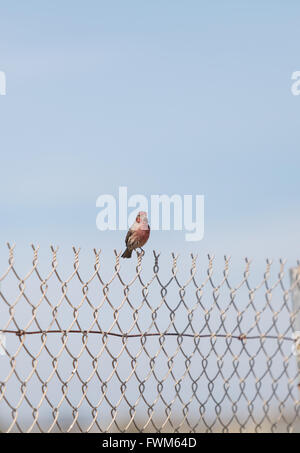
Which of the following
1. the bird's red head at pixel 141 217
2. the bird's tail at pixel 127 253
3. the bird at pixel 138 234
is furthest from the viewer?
the bird's red head at pixel 141 217

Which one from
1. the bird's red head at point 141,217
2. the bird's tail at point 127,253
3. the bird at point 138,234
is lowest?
the bird's tail at point 127,253

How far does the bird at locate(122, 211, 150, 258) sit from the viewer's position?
4.09m

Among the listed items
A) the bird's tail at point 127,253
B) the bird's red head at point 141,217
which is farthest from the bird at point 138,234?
the bird's tail at point 127,253

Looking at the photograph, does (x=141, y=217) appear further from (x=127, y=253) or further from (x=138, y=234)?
(x=127, y=253)

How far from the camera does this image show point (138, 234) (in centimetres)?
414

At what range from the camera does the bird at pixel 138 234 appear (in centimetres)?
409

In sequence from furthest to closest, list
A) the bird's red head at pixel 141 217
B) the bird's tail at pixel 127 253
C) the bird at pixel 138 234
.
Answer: the bird's red head at pixel 141 217
the bird at pixel 138 234
the bird's tail at pixel 127 253

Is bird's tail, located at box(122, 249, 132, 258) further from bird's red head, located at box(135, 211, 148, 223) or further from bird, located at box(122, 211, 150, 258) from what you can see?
bird's red head, located at box(135, 211, 148, 223)

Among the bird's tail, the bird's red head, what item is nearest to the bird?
the bird's red head

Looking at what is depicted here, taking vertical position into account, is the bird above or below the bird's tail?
above

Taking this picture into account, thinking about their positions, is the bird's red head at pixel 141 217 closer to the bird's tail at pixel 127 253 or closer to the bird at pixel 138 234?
the bird at pixel 138 234

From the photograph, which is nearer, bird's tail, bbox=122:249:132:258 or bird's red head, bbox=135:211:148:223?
bird's tail, bbox=122:249:132:258

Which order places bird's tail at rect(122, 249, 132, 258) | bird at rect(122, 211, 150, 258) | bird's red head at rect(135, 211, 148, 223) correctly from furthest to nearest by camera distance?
bird's red head at rect(135, 211, 148, 223)
bird at rect(122, 211, 150, 258)
bird's tail at rect(122, 249, 132, 258)

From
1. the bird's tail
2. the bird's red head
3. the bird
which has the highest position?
the bird's red head
